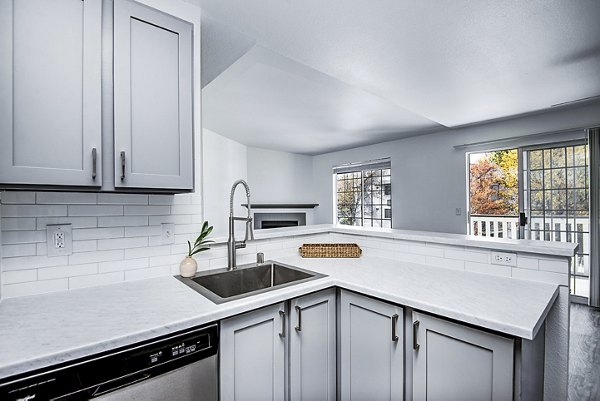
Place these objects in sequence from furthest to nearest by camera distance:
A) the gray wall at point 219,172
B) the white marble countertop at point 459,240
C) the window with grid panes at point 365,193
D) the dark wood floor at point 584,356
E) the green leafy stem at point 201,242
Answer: the window with grid panes at point 365,193 → the gray wall at point 219,172 → the dark wood floor at point 584,356 → the green leafy stem at point 201,242 → the white marble countertop at point 459,240

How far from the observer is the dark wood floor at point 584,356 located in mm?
2027

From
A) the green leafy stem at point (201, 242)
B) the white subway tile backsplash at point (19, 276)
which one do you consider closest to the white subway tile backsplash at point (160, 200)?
the green leafy stem at point (201, 242)

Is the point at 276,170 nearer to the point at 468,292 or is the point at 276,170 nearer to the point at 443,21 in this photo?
the point at 443,21

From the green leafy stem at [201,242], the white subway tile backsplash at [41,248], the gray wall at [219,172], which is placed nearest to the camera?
the white subway tile backsplash at [41,248]

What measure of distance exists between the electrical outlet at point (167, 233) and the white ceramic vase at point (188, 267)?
14 cm

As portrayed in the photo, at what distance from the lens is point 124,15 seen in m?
1.25

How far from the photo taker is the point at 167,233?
1.64 metres

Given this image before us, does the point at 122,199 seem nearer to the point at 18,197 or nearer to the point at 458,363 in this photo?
the point at 18,197

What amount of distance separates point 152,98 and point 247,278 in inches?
44.8

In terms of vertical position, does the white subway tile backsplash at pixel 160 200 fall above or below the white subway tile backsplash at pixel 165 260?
above

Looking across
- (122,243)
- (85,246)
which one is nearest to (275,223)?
(122,243)

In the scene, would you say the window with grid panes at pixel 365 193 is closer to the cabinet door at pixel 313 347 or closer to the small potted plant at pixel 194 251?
the cabinet door at pixel 313 347

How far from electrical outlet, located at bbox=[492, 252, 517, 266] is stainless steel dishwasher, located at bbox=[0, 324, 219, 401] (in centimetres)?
152

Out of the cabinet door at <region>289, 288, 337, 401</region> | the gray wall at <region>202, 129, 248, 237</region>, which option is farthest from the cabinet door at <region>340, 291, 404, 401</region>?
the gray wall at <region>202, 129, 248, 237</region>
